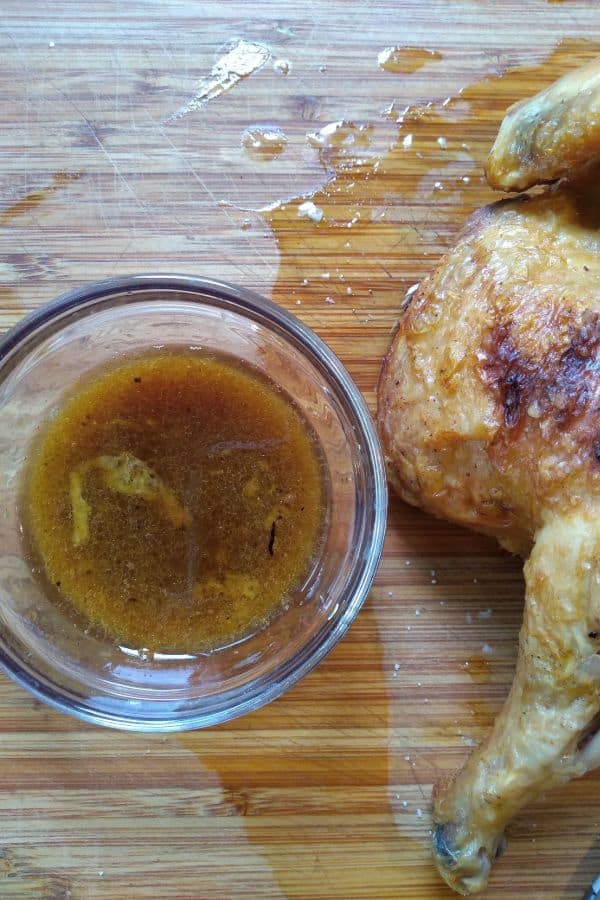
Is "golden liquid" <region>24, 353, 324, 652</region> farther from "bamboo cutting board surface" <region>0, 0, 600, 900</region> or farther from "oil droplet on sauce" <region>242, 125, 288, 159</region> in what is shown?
"oil droplet on sauce" <region>242, 125, 288, 159</region>

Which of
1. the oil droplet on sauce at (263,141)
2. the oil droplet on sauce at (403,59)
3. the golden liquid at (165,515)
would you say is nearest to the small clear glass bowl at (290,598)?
the golden liquid at (165,515)

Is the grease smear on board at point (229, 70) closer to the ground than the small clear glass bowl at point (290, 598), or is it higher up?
A: higher up

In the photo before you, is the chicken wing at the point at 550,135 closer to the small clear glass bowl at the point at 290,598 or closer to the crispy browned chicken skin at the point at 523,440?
the crispy browned chicken skin at the point at 523,440

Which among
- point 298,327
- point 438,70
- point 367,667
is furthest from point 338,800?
point 438,70

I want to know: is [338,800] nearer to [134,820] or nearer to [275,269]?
[134,820]

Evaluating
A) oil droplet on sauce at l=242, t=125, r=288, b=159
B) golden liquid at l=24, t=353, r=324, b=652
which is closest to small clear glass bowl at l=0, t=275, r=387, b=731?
golden liquid at l=24, t=353, r=324, b=652

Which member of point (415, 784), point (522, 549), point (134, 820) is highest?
point (522, 549)

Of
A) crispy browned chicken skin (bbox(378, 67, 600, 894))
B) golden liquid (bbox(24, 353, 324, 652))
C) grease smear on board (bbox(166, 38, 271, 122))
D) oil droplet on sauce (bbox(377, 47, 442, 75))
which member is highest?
oil droplet on sauce (bbox(377, 47, 442, 75))

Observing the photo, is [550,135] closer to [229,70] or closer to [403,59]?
[403,59]
